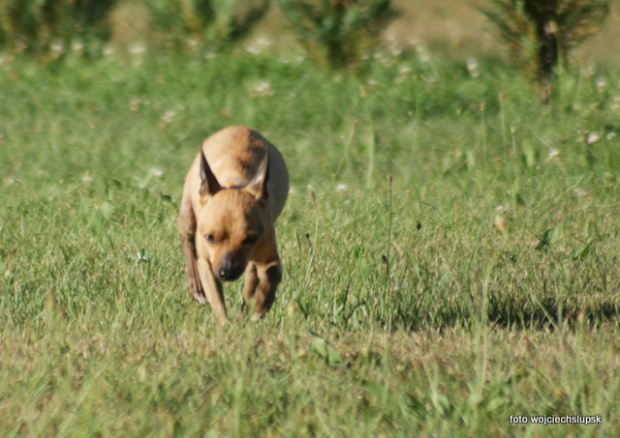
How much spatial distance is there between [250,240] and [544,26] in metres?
5.49

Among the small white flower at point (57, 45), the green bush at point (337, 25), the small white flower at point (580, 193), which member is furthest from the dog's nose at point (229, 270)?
the small white flower at point (57, 45)

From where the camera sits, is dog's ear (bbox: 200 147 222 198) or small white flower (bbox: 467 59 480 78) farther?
small white flower (bbox: 467 59 480 78)

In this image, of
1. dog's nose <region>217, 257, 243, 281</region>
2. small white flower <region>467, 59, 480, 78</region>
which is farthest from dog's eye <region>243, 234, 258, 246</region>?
small white flower <region>467, 59, 480, 78</region>

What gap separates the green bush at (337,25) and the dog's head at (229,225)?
5.88 metres

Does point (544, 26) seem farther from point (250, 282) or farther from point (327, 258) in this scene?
point (250, 282)

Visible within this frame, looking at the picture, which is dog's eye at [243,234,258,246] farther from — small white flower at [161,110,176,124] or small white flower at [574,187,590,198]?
small white flower at [161,110,176,124]

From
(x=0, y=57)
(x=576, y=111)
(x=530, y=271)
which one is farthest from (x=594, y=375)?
(x=0, y=57)

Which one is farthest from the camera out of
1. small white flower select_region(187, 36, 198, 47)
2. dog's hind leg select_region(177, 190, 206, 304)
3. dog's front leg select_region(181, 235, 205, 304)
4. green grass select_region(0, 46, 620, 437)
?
small white flower select_region(187, 36, 198, 47)

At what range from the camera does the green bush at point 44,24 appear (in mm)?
11836

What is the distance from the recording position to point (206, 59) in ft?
35.7

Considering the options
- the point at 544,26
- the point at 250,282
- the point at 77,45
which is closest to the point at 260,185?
the point at 250,282

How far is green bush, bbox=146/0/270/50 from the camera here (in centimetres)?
1160

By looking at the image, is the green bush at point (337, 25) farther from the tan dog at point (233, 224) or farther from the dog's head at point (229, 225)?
the dog's head at point (229, 225)

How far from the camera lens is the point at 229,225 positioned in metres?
4.67
